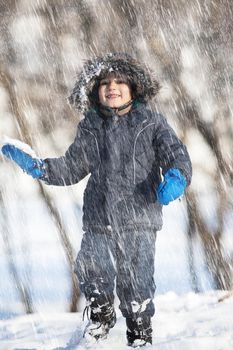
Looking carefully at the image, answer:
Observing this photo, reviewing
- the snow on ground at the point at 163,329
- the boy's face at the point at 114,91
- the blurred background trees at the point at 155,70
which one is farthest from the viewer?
the blurred background trees at the point at 155,70

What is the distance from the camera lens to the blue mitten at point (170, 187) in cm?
281

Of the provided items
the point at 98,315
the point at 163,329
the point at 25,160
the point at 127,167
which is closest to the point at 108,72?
the point at 127,167

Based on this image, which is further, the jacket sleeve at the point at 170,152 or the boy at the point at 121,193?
the boy at the point at 121,193

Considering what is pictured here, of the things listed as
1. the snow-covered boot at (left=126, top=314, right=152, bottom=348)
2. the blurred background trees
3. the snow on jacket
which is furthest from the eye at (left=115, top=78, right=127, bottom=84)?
the blurred background trees

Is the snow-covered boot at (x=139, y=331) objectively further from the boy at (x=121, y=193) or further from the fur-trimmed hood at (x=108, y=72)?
the fur-trimmed hood at (x=108, y=72)

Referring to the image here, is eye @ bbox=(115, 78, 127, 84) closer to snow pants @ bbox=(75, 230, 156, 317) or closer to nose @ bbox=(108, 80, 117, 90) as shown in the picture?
nose @ bbox=(108, 80, 117, 90)

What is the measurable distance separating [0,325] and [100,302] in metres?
2.45

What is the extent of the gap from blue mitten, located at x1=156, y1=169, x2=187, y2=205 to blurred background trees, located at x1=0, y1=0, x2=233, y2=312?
322 centimetres

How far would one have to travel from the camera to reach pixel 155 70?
5.95 meters

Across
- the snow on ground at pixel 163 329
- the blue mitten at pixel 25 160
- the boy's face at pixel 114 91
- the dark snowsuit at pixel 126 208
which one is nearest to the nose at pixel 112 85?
the boy's face at pixel 114 91

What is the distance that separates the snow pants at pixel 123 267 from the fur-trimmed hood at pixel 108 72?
2.59ft

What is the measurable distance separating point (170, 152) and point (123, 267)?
676 millimetres

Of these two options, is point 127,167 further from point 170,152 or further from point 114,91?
point 114,91

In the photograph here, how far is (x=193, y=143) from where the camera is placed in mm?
6590
